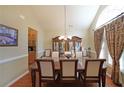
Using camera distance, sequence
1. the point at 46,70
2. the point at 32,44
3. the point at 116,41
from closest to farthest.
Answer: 1. the point at 46,70
2. the point at 116,41
3. the point at 32,44

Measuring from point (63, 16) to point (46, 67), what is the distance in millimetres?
4671

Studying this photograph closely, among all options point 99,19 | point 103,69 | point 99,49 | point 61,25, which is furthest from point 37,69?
point 61,25

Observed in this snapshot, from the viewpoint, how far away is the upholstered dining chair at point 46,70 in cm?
371

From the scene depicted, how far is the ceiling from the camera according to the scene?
7.12 m

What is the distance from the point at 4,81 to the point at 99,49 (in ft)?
13.2

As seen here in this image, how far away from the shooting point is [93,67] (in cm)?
375

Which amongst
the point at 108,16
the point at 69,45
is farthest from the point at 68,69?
the point at 69,45

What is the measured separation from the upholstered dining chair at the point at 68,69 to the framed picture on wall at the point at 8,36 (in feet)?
5.06

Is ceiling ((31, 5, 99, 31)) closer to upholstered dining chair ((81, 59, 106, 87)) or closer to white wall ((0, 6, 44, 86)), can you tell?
white wall ((0, 6, 44, 86))

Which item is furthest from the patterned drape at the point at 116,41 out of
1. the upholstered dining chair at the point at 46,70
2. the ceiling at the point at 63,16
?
the ceiling at the point at 63,16

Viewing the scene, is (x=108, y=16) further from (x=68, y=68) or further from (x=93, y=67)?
(x=68, y=68)

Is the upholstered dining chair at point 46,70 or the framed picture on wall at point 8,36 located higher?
the framed picture on wall at point 8,36

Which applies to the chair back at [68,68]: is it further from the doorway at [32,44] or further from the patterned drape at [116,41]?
the doorway at [32,44]
